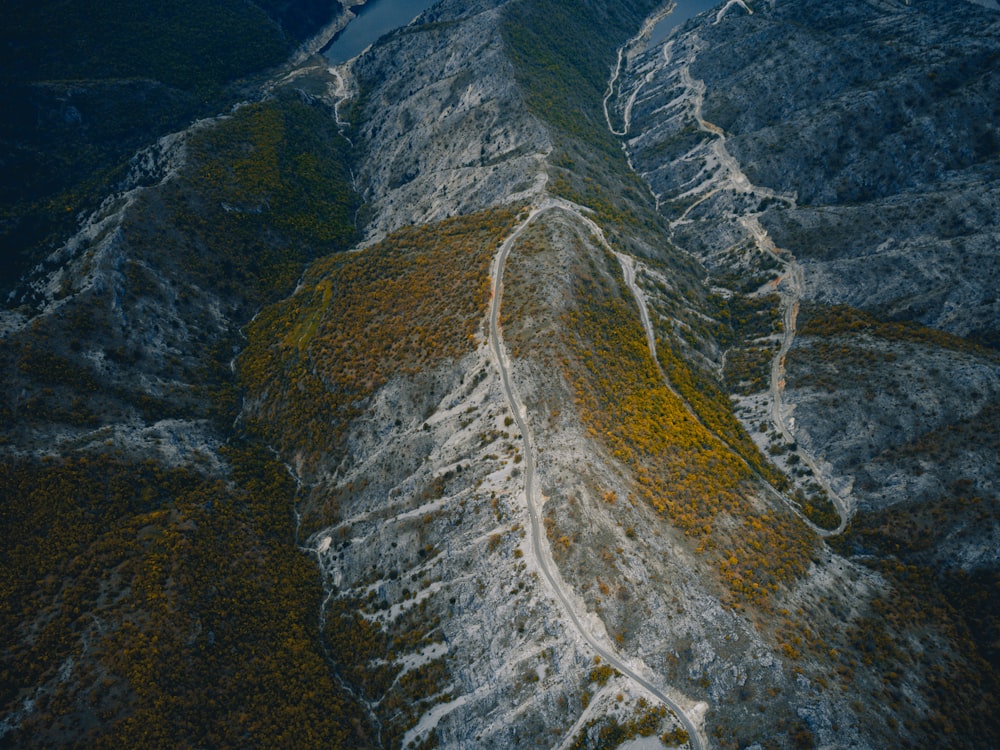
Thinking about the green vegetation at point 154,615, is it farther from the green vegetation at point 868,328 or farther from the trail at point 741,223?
the green vegetation at point 868,328

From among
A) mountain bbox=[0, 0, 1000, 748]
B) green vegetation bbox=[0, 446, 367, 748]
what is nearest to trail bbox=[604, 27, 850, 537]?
mountain bbox=[0, 0, 1000, 748]

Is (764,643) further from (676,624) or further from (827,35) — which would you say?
(827,35)

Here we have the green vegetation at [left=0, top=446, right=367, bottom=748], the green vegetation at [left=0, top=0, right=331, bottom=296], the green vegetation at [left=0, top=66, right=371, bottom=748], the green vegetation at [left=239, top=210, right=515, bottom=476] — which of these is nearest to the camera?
the green vegetation at [left=0, top=446, right=367, bottom=748]

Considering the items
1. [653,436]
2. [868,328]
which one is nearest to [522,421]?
[653,436]

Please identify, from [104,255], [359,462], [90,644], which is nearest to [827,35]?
[359,462]

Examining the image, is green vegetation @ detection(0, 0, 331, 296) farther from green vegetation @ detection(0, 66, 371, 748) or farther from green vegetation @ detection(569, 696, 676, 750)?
green vegetation @ detection(569, 696, 676, 750)

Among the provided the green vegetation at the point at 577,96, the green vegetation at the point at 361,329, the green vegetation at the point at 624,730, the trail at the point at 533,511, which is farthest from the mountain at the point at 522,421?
the green vegetation at the point at 577,96
